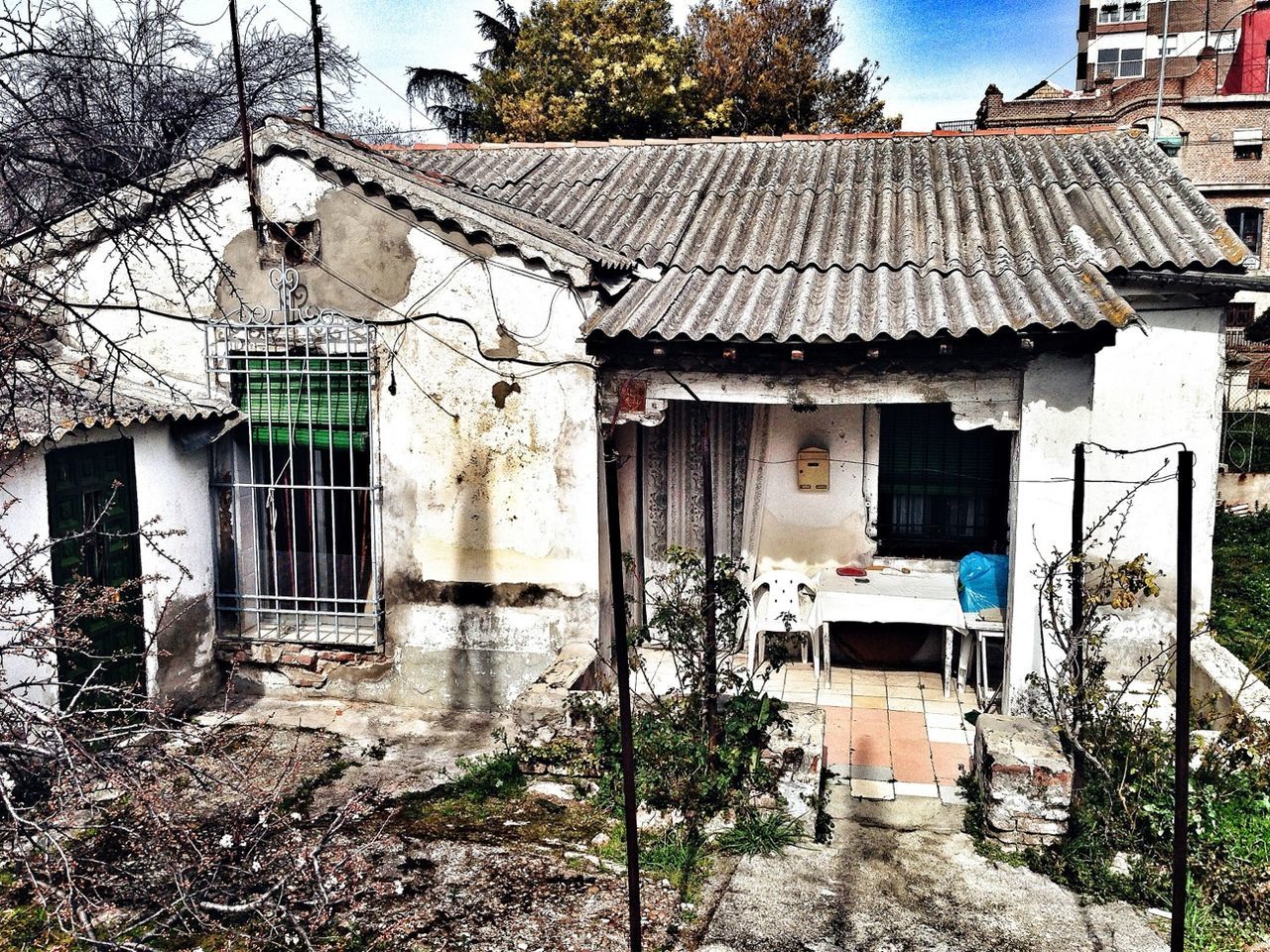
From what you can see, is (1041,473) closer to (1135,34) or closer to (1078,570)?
(1078,570)

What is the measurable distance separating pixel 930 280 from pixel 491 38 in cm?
1908

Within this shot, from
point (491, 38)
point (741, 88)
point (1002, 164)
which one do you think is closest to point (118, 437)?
point (1002, 164)

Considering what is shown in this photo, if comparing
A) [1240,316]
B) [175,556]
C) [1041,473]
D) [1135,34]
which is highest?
[1135,34]

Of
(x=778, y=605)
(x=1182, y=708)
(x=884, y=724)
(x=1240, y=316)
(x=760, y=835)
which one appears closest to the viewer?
(x=1182, y=708)

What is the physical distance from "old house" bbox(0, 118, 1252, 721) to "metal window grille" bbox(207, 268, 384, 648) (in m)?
0.02

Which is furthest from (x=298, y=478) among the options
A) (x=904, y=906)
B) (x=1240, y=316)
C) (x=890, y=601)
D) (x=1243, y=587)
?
(x=1240, y=316)

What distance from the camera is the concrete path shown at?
16.3ft

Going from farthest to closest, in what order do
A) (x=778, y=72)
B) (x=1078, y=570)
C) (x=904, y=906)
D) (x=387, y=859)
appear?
(x=778, y=72)
(x=1078, y=570)
(x=387, y=859)
(x=904, y=906)

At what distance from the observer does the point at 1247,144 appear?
29203mm

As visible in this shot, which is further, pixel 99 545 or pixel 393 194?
pixel 393 194

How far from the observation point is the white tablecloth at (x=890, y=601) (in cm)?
833

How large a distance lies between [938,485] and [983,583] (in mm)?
1060

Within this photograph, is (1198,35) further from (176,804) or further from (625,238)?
(176,804)

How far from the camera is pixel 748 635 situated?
8961 mm
